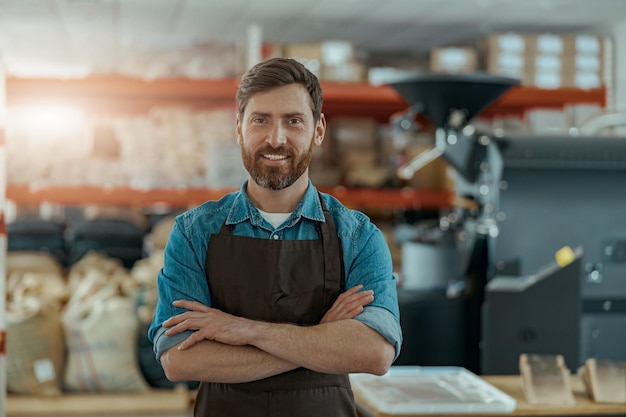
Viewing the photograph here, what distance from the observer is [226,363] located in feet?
5.10

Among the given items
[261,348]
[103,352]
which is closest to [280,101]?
[261,348]

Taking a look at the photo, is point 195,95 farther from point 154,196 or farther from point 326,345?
point 326,345

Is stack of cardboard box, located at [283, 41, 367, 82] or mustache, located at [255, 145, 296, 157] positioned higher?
stack of cardboard box, located at [283, 41, 367, 82]

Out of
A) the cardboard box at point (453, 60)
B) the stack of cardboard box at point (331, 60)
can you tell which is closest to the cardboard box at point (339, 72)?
the stack of cardboard box at point (331, 60)

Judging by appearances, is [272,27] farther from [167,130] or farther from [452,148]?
[452,148]

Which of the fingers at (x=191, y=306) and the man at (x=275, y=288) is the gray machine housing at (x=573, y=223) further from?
the fingers at (x=191, y=306)

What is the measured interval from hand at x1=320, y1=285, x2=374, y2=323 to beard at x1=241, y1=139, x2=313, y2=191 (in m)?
0.24

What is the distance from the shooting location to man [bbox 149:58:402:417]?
5.11ft

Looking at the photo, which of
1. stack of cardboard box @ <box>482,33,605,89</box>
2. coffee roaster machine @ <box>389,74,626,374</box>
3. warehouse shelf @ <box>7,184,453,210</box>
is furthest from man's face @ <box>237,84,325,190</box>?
stack of cardboard box @ <box>482,33,605,89</box>

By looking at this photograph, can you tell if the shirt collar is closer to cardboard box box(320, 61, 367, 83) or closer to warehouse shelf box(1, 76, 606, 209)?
warehouse shelf box(1, 76, 606, 209)

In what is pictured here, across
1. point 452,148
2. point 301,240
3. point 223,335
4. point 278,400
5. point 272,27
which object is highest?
point 272,27

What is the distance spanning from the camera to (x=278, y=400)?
1598mm

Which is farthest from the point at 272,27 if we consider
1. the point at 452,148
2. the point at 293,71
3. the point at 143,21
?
the point at 293,71

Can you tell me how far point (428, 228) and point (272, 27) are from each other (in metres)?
5.79
